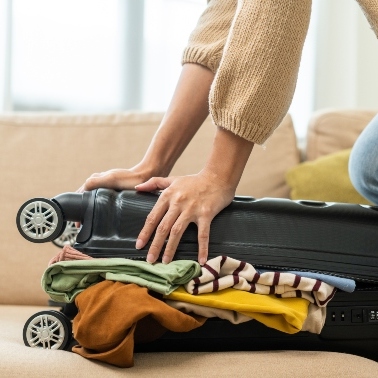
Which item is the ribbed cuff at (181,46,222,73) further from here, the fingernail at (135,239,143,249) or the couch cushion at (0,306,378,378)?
the couch cushion at (0,306,378,378)

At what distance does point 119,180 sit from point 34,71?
1.44 metres

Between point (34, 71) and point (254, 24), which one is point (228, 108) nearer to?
point (254, 24)

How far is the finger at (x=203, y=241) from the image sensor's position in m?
1.06

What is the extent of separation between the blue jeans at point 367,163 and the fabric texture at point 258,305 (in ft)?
1.10

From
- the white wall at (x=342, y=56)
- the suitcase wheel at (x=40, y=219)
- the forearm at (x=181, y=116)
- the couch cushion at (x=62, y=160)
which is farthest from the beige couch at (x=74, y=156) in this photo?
the white wall at (x=342, y=56)

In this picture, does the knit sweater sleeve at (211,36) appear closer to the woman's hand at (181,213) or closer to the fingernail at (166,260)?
the woman's hand at (181,213)

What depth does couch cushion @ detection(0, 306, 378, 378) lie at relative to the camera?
96 cm

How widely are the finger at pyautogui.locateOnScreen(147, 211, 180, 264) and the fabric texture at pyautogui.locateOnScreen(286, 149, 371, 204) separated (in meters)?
0.76

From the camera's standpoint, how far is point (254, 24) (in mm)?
1075

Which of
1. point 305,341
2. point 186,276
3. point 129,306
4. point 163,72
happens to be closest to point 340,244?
point 305,341

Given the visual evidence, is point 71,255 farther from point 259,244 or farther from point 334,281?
point 334,281

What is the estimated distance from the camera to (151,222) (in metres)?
1.07

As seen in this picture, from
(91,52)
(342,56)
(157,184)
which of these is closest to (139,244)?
(157,184)

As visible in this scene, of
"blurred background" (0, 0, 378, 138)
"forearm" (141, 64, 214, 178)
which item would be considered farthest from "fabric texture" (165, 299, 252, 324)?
"blurred background" (0, 0, 378, 138)
